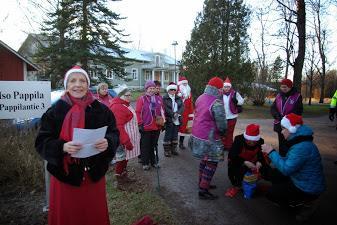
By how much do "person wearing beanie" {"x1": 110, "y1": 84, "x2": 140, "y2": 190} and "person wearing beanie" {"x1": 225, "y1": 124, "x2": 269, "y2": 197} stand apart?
72.6 inches

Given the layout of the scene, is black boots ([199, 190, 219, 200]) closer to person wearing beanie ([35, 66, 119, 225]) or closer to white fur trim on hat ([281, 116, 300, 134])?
white fur trim on hat ([281, 116, 300, 134])

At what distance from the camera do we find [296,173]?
444 cm

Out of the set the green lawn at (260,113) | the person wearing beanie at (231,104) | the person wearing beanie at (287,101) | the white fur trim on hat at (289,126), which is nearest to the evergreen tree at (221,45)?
the green lawn at (260,113)

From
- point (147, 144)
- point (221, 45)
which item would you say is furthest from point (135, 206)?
point (221, 45)

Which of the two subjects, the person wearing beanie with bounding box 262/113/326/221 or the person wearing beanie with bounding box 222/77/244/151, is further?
the person wearing beanie with bounding box 222/77/244/151

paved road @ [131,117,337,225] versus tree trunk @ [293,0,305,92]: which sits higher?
tree trunk @ [293,0,305,92]

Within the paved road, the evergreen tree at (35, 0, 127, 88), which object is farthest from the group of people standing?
the evergreen tree at (35, 0, 127, 88)

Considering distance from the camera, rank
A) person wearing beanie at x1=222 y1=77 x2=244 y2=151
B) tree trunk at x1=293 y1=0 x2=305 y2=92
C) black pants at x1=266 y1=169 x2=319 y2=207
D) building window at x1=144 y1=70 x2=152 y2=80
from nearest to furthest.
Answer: black pants at x1=266 y1=169 x2=319 y2=207, person wearing beanie at x1=222 y1=77 x2=244 y2=151, tree trunk at x1=293 y1=0 x2=305 y2=92, building window at x1=144 y1=70 x2=152 y2=80

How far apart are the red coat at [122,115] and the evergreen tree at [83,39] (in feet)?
62.0

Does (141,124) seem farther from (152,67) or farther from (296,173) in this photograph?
(152,67)

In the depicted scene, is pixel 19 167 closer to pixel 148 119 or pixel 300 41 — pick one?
pixel 148 119

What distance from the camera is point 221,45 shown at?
73.7ft

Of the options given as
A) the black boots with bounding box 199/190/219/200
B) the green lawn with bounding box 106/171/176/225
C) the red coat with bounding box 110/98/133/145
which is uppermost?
the red coat with bounding box 110/98/133/145

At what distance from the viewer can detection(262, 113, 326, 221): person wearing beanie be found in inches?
170
